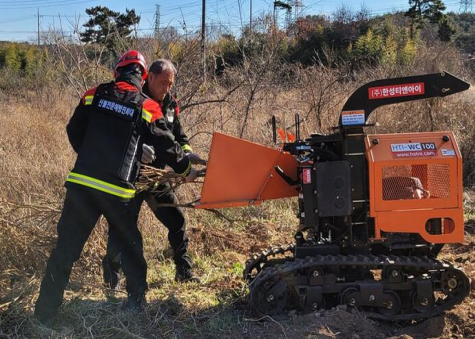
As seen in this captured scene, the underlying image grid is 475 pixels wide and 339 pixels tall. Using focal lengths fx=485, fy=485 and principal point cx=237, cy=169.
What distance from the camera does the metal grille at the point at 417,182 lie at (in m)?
3.91

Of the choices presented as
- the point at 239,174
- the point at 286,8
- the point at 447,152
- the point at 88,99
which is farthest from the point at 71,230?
the point at 286,8

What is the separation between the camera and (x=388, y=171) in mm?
3943

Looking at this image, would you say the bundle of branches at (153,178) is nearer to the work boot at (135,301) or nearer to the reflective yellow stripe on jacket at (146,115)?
the reflective yellow stripe on jacket at (146,115)

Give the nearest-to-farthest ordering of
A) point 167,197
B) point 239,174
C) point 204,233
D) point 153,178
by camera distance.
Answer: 1. point 239,174
2. point 153,178
3. point 167,197
4. point 204,233

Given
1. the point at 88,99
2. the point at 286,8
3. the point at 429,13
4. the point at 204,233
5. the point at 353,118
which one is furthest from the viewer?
the point at 429,13

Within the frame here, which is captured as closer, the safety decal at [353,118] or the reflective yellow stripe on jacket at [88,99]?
the reflective yellow stripe on jacket at [88,99]

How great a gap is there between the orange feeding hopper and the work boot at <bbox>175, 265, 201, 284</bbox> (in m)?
1.11

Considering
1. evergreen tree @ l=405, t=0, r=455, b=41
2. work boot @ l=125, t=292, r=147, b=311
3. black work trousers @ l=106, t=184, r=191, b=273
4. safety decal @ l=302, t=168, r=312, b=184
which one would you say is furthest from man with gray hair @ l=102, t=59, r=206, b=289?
evergreen tree @ l=405, t=0, r=455, b=41

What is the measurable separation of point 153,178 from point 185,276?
1191 millimetres

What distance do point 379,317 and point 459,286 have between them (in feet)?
2.48

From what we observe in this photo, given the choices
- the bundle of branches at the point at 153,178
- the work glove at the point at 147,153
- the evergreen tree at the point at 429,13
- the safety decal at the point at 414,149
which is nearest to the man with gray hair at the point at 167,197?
the bundle of branches at the point at 153,178

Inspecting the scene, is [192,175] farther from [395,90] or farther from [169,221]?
[395,90]

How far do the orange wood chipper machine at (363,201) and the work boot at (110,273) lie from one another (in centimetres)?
131

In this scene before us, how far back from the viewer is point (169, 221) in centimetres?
480
